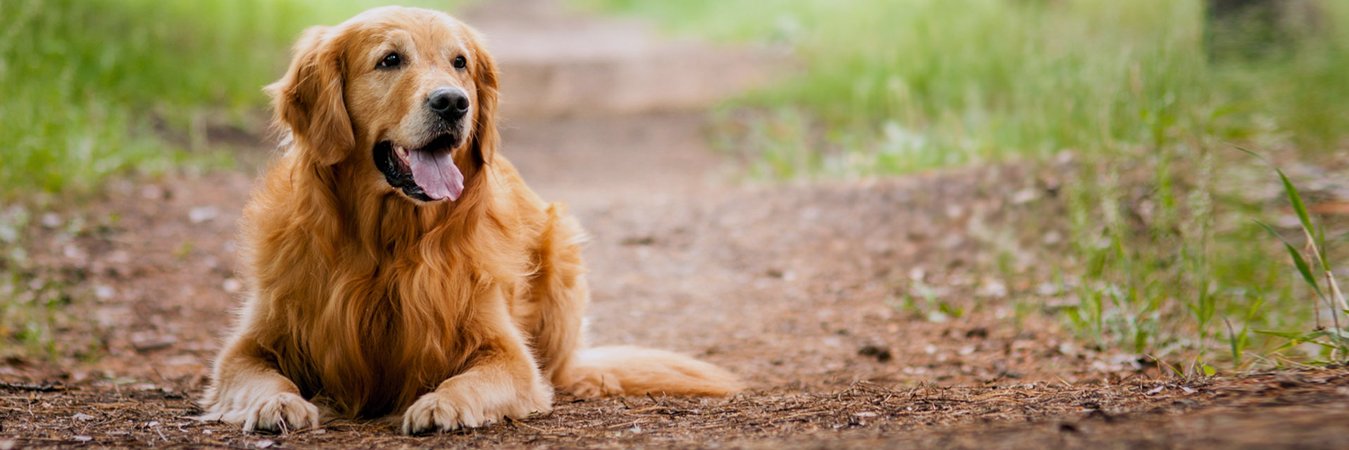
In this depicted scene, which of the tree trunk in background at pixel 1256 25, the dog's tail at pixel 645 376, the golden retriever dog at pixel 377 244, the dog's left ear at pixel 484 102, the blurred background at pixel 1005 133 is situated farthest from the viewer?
the tree trunk in background at pixel 1256 25

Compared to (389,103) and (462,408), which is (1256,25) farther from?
(462,408)

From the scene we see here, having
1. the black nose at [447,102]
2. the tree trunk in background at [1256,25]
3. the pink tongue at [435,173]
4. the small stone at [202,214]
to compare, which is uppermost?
the tree trunk in background at [1256,25]

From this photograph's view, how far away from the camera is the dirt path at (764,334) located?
2547 millimetres

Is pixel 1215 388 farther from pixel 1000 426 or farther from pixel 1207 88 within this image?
pixel 1207 88

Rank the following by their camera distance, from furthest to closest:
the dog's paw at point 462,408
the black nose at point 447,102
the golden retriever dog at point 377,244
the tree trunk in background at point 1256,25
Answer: the tree trunk in background at point 1256,25 < the golden retriever dog at point 377,244 < the black nose at point 447,102 < the dog's paw at point 462,408

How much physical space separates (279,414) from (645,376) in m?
1.30

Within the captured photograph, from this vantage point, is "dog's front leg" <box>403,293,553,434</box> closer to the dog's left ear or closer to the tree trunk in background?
the dog's left ear

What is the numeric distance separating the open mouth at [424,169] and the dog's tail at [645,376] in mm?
955

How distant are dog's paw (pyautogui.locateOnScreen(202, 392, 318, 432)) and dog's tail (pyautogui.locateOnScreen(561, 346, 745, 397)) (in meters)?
1.08

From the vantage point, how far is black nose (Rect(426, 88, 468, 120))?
10.5 ft

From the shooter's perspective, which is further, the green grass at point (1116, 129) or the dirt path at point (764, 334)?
the green grass at point (1116, 129)

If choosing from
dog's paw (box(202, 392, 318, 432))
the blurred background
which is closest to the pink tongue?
dog's paw (box(202, 392, 318, 432))

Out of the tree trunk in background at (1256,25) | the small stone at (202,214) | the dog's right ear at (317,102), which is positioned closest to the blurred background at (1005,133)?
the tree trunk in background at (1256,25)

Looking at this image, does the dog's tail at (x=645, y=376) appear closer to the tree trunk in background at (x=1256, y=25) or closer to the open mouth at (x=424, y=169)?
the open mouth at (x=424, y=169)
